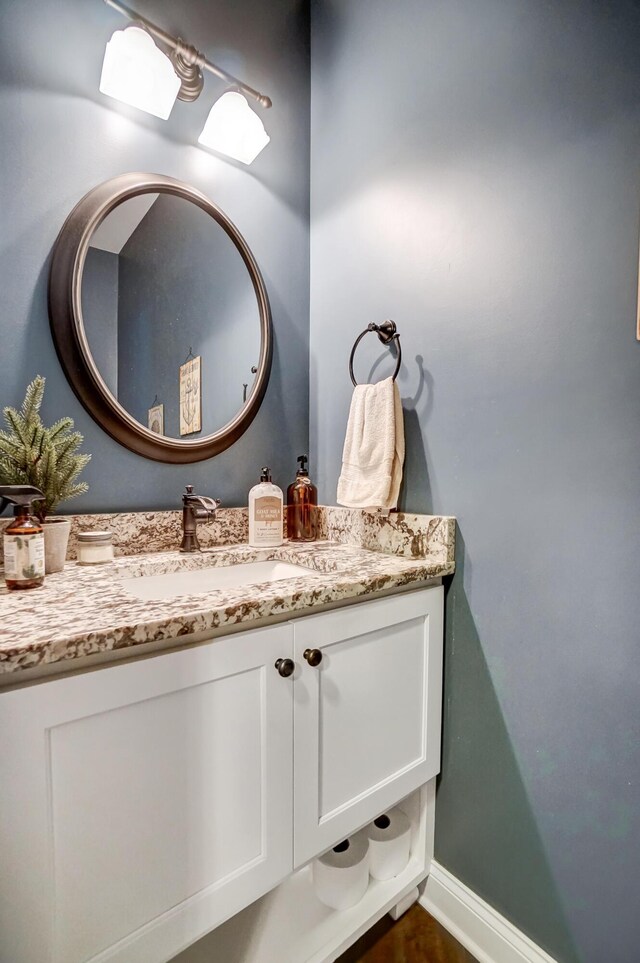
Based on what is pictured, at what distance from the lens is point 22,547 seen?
2.64 ft

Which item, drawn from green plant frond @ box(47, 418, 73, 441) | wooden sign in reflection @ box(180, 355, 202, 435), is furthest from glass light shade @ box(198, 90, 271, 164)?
green plant frond @ box(47, 418, 73, 441)

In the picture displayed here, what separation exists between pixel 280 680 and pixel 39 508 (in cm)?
62

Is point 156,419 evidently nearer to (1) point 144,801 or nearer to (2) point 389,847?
(1) point 144,801

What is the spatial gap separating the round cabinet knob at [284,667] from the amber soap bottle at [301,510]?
622 millimetres

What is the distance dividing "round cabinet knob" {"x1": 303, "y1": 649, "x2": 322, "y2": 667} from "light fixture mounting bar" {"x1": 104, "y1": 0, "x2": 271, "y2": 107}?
1487 millimetres

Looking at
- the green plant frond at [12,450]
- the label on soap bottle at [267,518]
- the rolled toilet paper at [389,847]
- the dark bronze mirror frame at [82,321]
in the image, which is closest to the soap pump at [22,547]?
the green plant frond at [12,450]

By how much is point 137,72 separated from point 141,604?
1.28m

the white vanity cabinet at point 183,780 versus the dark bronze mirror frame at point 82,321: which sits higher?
the dark bronze mirror frame at point 82,321

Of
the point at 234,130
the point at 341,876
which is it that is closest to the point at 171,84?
the point at 234,130

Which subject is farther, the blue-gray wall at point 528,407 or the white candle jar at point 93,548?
the white candle jar at point 93,548

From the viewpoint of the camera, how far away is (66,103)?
1077 mm

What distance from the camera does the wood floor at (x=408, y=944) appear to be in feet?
3.41

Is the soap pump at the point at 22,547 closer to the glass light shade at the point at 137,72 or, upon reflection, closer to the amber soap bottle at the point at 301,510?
the amber soap bottle at the point at 301,510

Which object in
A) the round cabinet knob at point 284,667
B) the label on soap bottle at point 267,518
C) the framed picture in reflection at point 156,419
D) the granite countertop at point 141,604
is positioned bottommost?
the round cabinet knob at point 284,667
